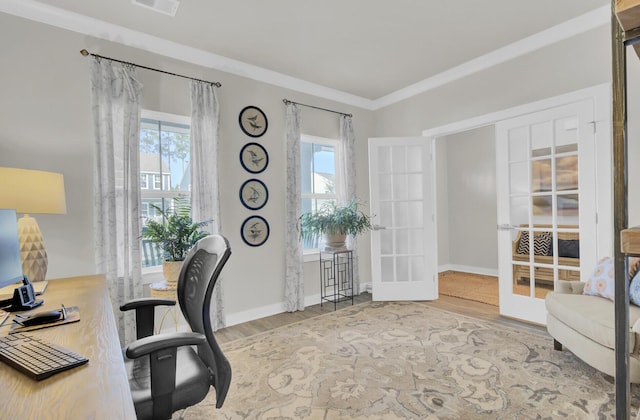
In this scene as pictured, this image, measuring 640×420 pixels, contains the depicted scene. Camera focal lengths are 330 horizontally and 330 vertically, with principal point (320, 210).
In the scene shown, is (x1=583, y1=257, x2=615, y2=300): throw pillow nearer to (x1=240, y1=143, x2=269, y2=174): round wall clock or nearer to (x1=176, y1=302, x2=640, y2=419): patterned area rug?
(x1=176, y1=302, x2=640, y2=419): patterned area rug

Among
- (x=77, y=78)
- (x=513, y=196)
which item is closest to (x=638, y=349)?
(x=513, y=196)

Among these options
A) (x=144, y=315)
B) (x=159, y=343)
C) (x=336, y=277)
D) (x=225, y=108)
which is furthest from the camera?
(x=336, y=277)

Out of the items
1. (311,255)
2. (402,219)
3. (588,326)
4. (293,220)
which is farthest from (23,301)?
(402,219)

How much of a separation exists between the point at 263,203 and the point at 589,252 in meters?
3.14

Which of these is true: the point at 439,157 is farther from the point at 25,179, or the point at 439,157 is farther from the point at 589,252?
the point at 25,179

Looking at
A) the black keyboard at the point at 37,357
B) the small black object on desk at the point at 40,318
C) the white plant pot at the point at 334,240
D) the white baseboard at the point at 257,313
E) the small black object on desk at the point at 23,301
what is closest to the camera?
the black keyboard at the point at 37,357

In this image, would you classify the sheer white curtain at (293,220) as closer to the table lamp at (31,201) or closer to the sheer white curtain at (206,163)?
→ the sheer white curtain at (206,163)

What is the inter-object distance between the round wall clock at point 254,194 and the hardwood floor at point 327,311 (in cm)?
124

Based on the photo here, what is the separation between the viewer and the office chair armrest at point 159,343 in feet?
3.63

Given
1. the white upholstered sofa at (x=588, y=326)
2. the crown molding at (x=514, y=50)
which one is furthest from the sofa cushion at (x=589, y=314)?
the crown molding at (x=514, y=50)

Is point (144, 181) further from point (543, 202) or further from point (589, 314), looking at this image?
point (543, 202)

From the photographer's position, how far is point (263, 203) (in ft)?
12.2

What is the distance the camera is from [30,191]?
1970 mm

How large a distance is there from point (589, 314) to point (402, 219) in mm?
2281
